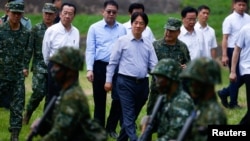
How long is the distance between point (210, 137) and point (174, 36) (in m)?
3.91

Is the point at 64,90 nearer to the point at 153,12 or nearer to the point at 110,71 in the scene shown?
the point at 110,71

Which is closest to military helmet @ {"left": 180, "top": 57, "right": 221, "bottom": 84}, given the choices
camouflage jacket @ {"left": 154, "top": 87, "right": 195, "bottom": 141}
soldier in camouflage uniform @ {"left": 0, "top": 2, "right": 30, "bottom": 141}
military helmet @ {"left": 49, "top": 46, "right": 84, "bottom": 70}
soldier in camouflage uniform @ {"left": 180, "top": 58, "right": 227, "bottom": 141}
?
soldier in camouflage uniform @ {"left": 180, "top": 58, "right": 227, "bottom": 141}

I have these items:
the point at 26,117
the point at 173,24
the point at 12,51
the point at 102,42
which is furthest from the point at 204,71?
the point at 26,117

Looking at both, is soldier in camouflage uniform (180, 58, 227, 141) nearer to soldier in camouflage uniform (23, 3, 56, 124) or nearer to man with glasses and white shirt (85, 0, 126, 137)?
man with glasses and white shirt (85, 0, 126, 137)

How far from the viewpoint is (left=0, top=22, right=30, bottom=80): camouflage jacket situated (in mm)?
11906

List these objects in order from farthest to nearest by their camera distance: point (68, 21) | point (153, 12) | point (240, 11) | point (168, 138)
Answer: point (153, 12)
point (240, 11)
point (68, 21)
point (168, 138)

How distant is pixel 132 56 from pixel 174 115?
3.57 metres

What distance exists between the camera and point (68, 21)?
490 inches

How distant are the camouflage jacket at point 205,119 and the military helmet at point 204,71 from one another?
192 mm

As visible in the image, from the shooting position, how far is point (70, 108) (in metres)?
7.89

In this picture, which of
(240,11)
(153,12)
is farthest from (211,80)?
(153,12)

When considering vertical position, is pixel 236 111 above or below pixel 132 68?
below

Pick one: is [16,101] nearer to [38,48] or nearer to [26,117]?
[38,48]

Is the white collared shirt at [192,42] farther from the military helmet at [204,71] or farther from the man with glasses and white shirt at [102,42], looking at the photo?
the military helmet at [204,71]
